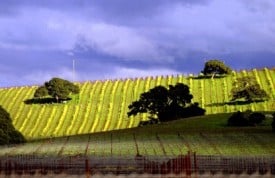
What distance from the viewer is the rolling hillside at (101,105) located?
88188 millimetres

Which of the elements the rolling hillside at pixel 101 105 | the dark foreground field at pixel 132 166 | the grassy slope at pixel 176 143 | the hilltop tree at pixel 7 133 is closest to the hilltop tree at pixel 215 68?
the rolling hillside at pixel 101 105

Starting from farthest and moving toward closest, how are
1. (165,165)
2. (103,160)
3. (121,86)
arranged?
(121,86)
(103,160)
(165,165)

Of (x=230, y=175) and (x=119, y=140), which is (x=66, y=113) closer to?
(x=119, y=140)

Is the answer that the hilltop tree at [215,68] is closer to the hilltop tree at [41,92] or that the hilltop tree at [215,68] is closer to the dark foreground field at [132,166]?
the hilltop tree at [41,92]

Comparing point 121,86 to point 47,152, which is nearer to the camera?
point 47,152

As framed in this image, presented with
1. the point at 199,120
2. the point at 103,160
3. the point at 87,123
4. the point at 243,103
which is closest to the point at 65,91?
the point at 87,123

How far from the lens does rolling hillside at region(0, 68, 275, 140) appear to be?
8819 cm

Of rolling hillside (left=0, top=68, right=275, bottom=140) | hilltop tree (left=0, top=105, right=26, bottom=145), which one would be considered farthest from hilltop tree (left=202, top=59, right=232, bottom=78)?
hilltop tree (left=0, top=105, right=26, bottom=145)

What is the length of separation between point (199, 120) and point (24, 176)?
1531 inches

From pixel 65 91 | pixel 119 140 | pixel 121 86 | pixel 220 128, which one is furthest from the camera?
pixel 121 86

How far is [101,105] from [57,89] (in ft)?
28.0

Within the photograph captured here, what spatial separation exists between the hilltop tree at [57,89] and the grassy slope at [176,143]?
127 feet

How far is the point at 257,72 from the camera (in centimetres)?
10819

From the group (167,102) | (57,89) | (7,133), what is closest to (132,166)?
(7,133)
